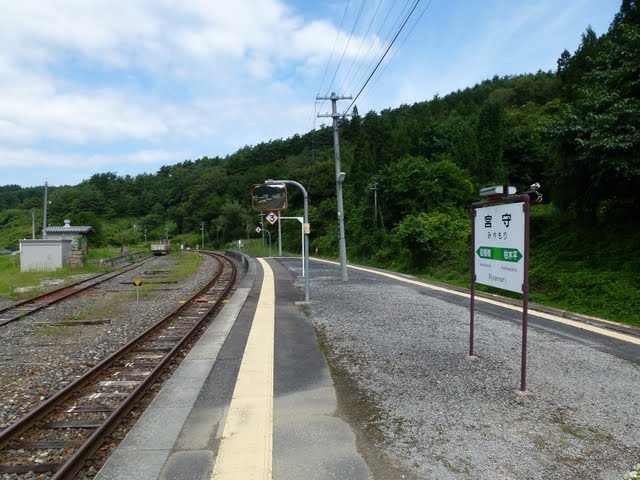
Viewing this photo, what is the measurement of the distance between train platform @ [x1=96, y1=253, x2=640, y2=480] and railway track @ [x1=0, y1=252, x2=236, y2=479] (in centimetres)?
39

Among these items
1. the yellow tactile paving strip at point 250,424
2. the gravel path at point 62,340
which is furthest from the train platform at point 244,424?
the gravel path at point 62,340

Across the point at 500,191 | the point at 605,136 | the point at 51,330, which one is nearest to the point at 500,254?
the point at 500,191

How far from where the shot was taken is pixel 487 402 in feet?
14.8

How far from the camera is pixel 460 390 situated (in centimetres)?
484

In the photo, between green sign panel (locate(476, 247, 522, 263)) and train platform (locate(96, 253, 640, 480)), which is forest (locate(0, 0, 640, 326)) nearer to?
train platform (locate(96, 253, 640, 480))

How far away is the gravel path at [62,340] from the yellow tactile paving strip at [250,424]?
2.46m

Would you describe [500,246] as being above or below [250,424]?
above

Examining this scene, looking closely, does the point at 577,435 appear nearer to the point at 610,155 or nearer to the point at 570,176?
the point at 610,155

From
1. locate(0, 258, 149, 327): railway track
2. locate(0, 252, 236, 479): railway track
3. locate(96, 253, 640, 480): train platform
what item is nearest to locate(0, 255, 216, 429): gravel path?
locate(0, 258, 149, 327): railway track

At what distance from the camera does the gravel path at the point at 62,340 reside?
559 cm

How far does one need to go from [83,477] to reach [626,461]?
4.28 metres

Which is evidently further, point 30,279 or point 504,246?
point 30,279

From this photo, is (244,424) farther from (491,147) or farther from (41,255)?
(491,147)

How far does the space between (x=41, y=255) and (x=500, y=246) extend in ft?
79.3
